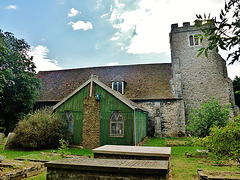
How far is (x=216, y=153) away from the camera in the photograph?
4.74 meters

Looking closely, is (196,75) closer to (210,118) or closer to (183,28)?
(183,28)

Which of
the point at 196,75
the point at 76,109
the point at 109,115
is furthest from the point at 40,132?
the point at 196,75

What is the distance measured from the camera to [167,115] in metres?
20.4

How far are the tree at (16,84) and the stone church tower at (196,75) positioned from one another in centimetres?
1860

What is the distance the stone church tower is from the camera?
21.7 metres

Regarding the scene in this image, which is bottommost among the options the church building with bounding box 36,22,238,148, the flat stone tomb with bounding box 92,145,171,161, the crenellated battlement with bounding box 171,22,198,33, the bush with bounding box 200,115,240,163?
the flat stone tomb with bounding box 92,145,171,161

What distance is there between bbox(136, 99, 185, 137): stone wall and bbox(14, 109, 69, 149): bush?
10395 mm

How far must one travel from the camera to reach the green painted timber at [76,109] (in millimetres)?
14219

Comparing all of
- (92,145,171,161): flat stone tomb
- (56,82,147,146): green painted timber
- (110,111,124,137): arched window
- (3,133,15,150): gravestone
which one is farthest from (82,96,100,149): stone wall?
(92,145,171,161): flat stone tomb

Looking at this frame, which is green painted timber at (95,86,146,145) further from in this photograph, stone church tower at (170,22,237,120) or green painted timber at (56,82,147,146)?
stone church tower at (170,22,237,120)

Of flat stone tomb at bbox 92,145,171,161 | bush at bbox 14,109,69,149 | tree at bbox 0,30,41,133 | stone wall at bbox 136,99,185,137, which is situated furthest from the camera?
tree at bbox 0,30,41,133

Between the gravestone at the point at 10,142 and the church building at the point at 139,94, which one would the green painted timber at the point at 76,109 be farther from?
the gravestone at the point at 10,142

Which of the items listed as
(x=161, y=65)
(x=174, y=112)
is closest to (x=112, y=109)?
(x=174, y=112)

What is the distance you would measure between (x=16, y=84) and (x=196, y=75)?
23155 mm
